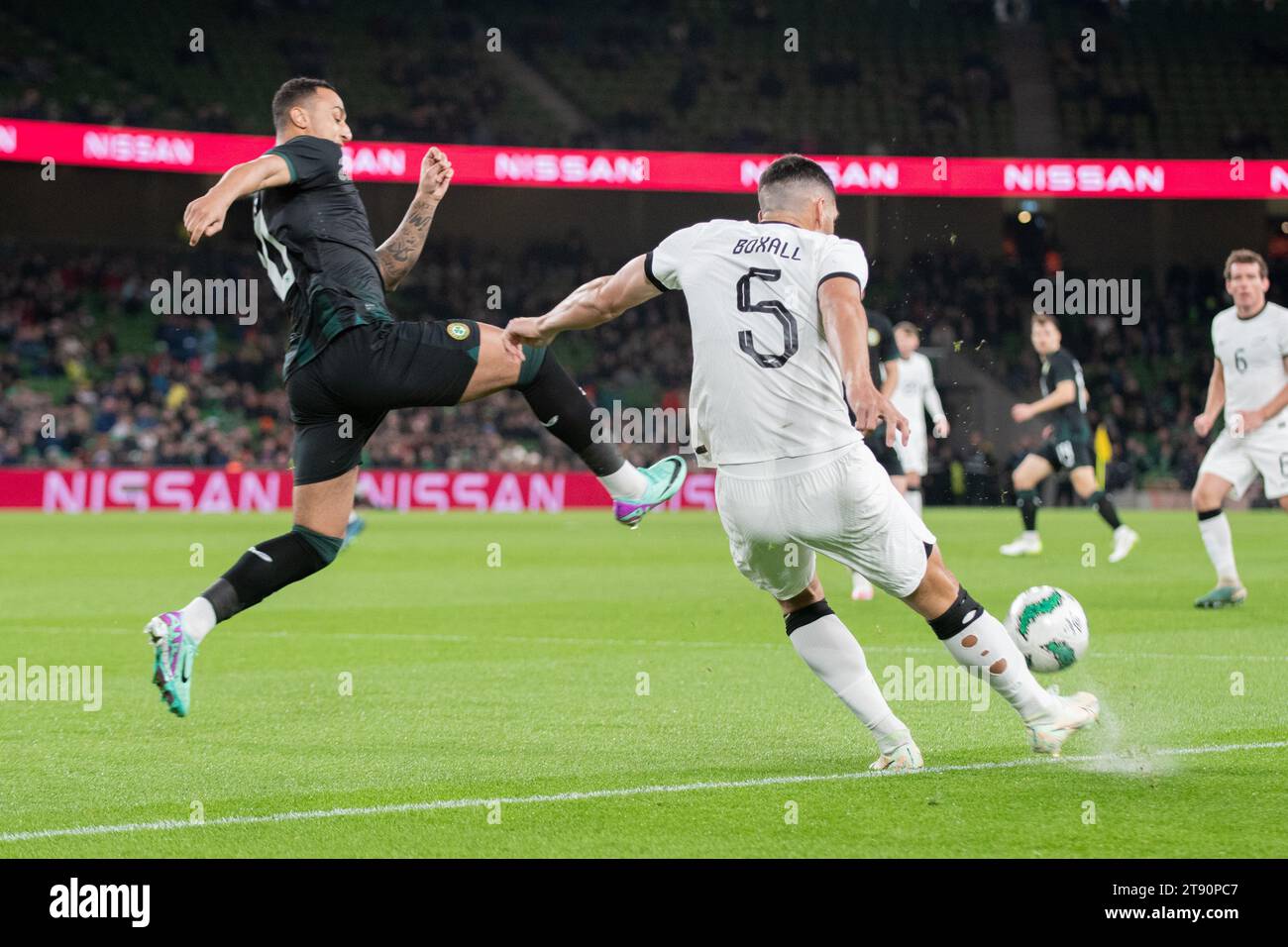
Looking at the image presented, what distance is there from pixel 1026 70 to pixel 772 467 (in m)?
35.9

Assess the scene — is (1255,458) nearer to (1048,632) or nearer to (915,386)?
(915,386)

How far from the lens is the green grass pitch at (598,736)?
14.8 feet

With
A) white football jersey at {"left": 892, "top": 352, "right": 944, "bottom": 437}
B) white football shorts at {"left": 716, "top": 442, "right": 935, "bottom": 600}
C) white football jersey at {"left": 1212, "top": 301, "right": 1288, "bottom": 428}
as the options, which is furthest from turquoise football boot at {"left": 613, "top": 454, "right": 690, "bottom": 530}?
white football jersey at {"left": 892, "top": 352, "right": 944, "bottom": 437}

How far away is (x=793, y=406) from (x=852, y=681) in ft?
3.41

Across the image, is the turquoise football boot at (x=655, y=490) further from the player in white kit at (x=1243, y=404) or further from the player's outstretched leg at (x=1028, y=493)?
the player's outstretched leg at (x=1028, y=493)

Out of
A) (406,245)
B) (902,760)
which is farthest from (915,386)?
(902,760)

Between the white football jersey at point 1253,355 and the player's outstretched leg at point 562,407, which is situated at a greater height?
the white football jersey at point 1253,355

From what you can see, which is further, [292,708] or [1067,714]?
[292,708]

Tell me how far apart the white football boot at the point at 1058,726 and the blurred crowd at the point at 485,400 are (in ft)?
70.3

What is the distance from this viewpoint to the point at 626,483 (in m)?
6.17

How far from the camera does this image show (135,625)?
1066cm

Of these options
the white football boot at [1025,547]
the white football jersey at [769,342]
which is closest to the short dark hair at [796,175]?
the white football jersey at [769,342]

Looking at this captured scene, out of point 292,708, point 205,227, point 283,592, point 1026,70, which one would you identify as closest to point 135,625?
point 283,592

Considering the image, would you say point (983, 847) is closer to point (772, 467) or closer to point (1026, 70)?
point (772, 467)
